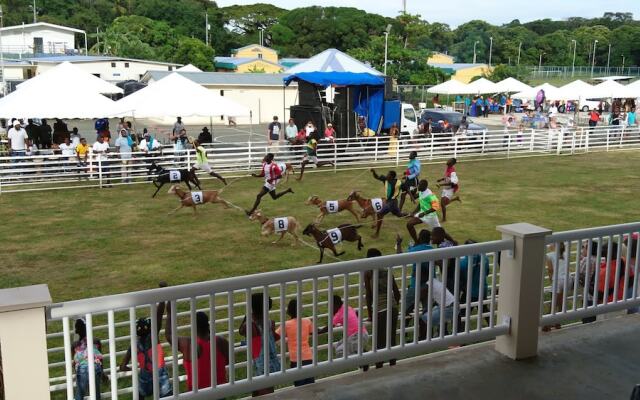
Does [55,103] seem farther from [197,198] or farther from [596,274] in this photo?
[596,274]

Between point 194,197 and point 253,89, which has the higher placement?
point 253,89

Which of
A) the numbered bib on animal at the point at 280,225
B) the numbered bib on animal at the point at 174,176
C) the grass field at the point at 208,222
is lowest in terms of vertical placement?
the grass field at the point at 208,222

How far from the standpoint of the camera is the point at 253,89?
144ft

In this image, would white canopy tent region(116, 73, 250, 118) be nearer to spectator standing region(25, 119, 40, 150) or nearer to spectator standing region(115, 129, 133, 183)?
spectator standing region(115, 129, 133, 183)

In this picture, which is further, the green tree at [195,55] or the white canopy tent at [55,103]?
the green tree at [195,55]

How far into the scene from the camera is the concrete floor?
199 inches

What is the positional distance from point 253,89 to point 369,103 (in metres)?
19.8

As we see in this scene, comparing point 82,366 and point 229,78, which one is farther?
point 229,78

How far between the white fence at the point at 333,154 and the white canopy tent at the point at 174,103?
1.26 metres

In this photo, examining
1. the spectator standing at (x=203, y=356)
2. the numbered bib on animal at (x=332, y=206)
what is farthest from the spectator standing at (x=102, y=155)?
the spectator standing at (x=203, y=356)

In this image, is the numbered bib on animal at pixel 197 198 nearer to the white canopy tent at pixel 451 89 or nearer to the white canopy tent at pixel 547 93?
the white canopy tent at pixel 451 89

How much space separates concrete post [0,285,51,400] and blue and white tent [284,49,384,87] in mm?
20574

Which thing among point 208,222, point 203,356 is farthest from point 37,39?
point 203,356

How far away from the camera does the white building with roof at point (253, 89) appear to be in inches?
1688
